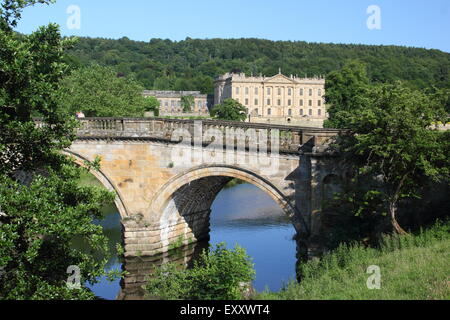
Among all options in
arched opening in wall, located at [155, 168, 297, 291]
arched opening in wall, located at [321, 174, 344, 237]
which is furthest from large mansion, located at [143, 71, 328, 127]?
arched opening in wall, located at [321, 174, 344, 237]

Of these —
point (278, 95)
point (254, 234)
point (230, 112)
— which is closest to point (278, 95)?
point (278, 95)

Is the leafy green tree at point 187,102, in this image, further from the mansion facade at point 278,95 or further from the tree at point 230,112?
the tree at point 230,112

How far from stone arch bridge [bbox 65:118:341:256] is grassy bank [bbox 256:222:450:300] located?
10.9ft

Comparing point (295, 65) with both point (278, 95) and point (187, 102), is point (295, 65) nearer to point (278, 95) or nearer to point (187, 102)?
point (187, 102)

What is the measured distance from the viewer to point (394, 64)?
5340 inches

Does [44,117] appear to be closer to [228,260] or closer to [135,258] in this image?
[228,260]

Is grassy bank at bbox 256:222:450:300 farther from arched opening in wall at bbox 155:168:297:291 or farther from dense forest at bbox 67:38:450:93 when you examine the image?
dense forest at bbox 67:38:450:93

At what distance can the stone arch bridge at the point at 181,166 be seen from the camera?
1691 centimetres

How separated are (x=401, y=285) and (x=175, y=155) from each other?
1212 cm

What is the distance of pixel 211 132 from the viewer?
62.6 feet

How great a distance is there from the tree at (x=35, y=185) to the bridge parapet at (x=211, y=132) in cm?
639

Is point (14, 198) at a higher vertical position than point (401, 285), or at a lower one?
higher

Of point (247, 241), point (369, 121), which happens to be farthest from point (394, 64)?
point (369, 121)

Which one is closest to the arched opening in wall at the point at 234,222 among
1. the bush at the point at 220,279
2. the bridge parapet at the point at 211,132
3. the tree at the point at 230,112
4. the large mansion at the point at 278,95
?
the bridge parapet at the point at 211,132
